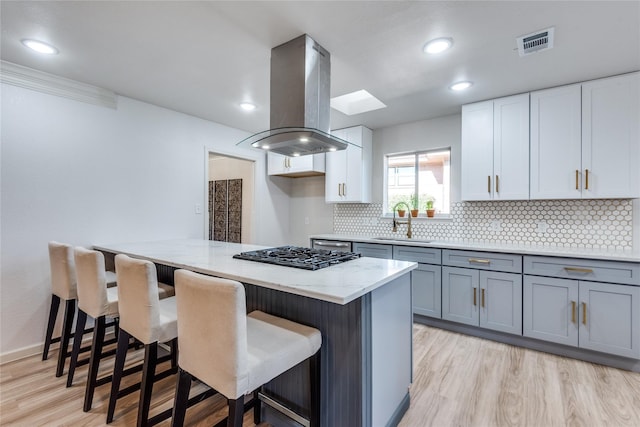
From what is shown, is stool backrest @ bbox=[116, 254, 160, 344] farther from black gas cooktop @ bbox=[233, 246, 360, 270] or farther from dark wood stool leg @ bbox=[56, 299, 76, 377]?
dark wood stool leg @ bbox=[56, 299, 76, 377]

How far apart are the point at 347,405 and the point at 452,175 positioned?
298 cm

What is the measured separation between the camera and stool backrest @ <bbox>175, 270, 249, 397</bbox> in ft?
3.58

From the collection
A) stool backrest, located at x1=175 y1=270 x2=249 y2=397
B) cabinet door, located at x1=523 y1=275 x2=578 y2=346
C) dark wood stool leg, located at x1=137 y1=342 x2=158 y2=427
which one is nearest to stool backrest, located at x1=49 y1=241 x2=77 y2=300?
dark wood stool leg, located at x1=137 y1=342 x2=158 y2=427

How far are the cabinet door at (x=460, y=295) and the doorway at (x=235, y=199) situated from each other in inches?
111

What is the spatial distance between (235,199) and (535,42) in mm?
4407

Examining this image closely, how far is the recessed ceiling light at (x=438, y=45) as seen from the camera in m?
1.99

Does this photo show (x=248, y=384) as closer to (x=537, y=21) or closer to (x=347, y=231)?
(x=537, y=21)

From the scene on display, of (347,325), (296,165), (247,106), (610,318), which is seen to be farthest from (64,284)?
(610,318)

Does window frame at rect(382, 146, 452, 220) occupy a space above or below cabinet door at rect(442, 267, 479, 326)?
above

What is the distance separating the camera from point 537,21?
1790mm

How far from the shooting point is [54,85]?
8.50 feet

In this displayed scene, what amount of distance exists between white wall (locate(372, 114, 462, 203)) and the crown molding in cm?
317

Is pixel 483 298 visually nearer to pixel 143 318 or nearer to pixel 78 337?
pixel 143 318

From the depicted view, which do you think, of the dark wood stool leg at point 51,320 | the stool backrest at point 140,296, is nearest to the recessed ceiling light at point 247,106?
the stool backrest at point 140,296
